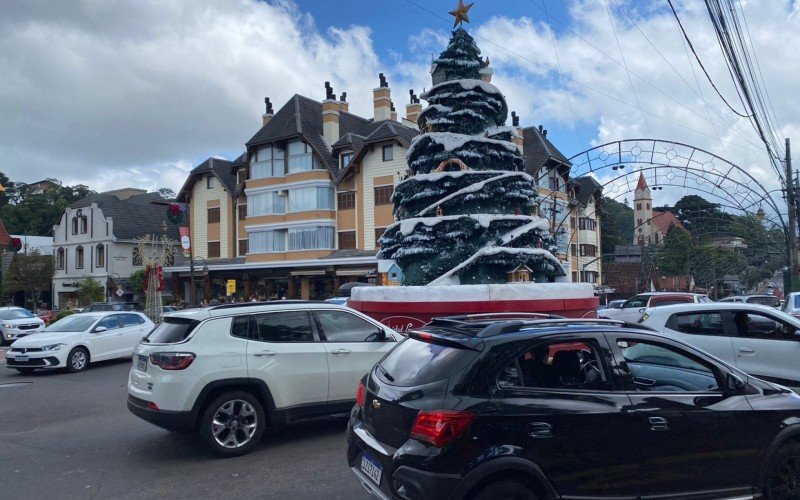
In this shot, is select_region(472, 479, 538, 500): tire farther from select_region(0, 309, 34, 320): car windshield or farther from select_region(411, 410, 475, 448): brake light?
select_region(0, 309, 34, 320): car windshield

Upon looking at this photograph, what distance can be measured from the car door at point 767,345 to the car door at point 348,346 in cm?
556

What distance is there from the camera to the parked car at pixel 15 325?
2322 centimetres

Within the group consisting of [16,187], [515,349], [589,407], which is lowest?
[589,407]

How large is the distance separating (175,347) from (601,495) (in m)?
4.74

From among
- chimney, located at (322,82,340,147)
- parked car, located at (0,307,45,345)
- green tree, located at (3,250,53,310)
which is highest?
chimney, located at (322,82,340,147)

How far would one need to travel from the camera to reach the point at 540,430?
13.4 feet

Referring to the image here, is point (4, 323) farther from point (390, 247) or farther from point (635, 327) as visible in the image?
point (635, 327)

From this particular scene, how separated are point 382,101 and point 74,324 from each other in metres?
31.1

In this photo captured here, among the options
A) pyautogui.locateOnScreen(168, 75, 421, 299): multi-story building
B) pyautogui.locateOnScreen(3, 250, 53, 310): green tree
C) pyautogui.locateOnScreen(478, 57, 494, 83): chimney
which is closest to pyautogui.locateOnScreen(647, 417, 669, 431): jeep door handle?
pyautogui.locateOnScreen(478, 57, 494, 83): chimney

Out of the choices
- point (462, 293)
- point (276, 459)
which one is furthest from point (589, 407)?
point (462, 293)

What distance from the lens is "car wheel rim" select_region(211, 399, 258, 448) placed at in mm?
6875

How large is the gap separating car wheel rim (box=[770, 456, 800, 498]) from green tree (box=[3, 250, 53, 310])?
52.6m

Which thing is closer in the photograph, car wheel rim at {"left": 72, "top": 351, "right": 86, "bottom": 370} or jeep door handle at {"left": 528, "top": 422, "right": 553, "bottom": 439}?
jeep door handle at {"left": 528, "top": 422, "right": 553, "bottom": 439}

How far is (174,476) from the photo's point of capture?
6297 mm
